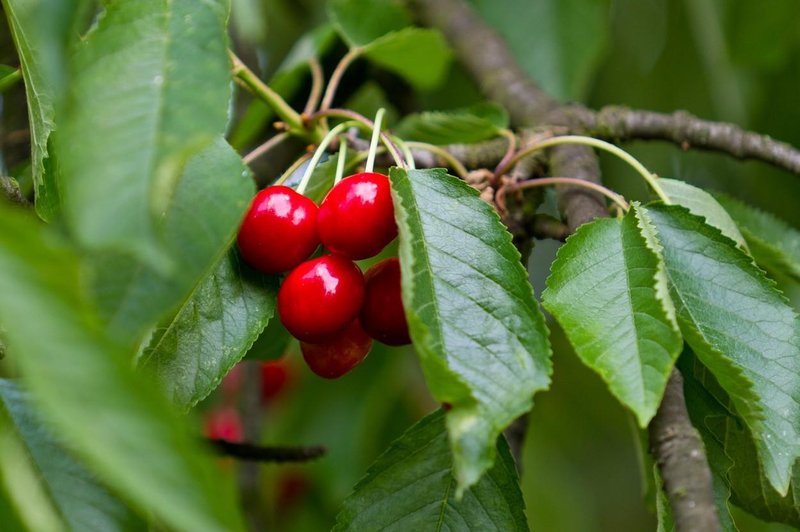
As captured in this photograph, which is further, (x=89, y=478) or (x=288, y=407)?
(x=288, y=407)

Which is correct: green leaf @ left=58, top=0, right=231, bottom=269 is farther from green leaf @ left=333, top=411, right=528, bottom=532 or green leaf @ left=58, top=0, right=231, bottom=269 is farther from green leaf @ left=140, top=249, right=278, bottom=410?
green leaf @ left=333, top=411, right=528, bottom=532

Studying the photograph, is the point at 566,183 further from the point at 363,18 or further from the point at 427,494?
Answer: the point at 363,18

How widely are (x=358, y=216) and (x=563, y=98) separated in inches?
33.0

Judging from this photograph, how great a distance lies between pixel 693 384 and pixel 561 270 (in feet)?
0.50

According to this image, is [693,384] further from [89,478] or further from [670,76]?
[670,76]

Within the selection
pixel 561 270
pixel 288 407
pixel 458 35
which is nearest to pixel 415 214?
pixel 561 270

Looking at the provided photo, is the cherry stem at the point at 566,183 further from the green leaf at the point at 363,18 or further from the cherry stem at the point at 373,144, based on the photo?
the green leaf at the point at 363,18

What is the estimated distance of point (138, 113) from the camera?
1.61 feet

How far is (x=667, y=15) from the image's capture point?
182 cm

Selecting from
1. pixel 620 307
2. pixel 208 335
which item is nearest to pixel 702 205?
pixel 620 307

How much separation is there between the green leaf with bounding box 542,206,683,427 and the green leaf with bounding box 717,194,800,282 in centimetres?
26

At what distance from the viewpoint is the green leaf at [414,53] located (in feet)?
4.01

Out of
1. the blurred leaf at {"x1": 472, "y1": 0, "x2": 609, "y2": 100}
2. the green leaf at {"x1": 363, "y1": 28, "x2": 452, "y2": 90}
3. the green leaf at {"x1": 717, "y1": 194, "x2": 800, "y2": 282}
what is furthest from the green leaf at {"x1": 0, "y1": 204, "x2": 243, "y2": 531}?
the blurred leaf at {"x1": 472, "y1": 0, "x2": 609, "y2": 100}

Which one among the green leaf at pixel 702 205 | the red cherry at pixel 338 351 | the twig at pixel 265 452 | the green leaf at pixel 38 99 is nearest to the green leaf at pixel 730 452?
the green leaf at pixel 702 205
